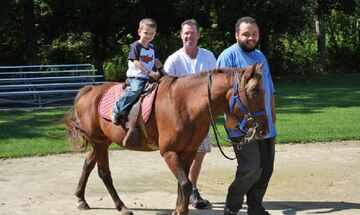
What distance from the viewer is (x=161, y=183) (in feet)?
25.3

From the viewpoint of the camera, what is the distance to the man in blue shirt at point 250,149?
209 inches

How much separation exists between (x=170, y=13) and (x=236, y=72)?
939 inches

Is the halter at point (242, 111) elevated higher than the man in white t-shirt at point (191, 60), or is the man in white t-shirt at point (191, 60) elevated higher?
the man in white t-shirt at point (191, 60)

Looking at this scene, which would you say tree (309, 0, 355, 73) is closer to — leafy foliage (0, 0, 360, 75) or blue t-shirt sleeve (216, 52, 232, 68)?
leafy foliage (0, 0, 360, 75)

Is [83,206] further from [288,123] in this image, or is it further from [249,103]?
[288,123]

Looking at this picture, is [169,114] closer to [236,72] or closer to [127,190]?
[236,72]

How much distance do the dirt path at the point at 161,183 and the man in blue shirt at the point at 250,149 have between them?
58cm

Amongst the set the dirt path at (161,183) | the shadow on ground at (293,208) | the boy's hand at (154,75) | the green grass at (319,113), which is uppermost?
the boy's hand at (154,75)

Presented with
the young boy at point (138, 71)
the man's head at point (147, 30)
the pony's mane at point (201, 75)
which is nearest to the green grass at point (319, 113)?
the young boy at point (138, 71)

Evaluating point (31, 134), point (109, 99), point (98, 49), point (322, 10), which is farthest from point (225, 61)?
point (322, 10)

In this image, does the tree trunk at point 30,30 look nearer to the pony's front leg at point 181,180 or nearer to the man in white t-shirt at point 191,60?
the man in white t-shirt at point 191,60

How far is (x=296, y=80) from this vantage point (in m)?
29.0

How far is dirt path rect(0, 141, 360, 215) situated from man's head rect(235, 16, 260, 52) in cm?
188

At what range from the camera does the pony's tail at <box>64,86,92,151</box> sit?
6.58m
